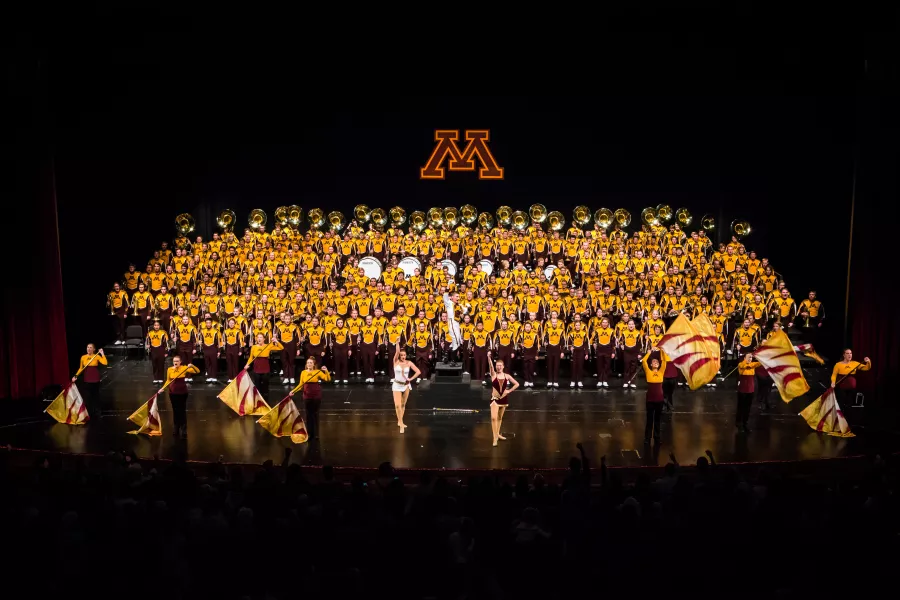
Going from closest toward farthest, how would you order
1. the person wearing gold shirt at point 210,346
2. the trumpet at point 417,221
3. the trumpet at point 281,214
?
the person wearing gold shirt at point 210,346
the trumpet at point 417,221
the trumpet at point 281,214

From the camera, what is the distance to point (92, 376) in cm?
1314

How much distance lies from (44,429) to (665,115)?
15.9 meters

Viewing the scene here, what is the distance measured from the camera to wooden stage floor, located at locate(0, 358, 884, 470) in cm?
1171

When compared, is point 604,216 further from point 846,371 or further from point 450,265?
point 846,371

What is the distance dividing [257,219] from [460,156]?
18.2ft

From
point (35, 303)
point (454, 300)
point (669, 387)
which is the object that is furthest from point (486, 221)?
point (35, 303)

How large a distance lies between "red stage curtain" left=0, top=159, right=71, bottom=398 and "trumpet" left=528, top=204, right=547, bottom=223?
12.0 meters

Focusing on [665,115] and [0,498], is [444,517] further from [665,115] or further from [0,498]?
[665,115]

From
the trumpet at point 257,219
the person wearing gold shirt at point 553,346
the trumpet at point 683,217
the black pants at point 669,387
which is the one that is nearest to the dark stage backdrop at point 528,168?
the trumpet at point 683,217

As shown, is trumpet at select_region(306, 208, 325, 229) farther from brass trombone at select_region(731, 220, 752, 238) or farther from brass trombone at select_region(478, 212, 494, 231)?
brass trombone at select_region(731, 220, 752, 238)

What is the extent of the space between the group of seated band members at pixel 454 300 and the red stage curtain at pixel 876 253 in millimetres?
1589

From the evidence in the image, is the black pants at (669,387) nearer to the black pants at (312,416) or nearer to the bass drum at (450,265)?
the black pants at (312,416)

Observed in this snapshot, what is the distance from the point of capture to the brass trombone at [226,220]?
22.5 meters

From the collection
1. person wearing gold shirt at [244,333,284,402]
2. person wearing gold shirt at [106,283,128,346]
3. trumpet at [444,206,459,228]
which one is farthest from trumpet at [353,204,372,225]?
person wearing gold shirt at [244,333,284,402]
